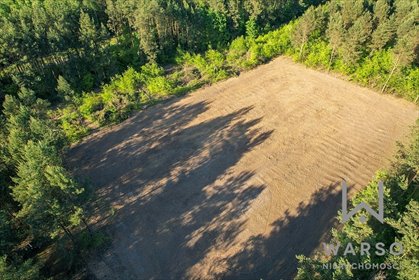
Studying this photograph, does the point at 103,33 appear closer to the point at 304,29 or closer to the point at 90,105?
the point at 90,105

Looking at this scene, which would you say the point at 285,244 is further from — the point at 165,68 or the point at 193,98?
the point at 165,68

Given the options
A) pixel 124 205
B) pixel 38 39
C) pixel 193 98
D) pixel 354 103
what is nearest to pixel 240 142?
pixel 193 98

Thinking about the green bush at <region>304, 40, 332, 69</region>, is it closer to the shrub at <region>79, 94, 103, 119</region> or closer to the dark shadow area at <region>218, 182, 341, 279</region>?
the dark shadow area at <region>218, 182, 341, 279</region>

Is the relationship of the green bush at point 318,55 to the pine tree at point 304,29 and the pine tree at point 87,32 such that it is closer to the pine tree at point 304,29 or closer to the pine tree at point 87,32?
the pine tree at point 304,29

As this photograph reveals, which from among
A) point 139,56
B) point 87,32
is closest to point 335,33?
point 139,56

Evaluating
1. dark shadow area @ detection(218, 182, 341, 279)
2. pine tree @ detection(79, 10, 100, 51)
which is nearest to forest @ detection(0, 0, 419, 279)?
pine tree @ detection(79, 10, 100, 51)

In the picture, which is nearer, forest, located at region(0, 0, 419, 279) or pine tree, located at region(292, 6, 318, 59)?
forest, located at region(0, 0, 419, 279)
